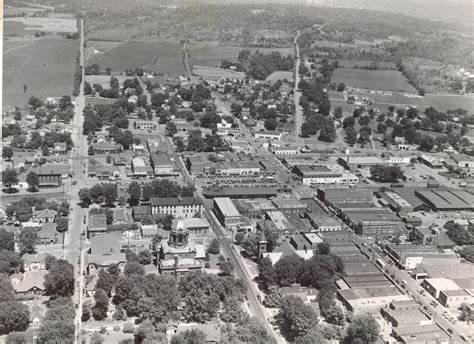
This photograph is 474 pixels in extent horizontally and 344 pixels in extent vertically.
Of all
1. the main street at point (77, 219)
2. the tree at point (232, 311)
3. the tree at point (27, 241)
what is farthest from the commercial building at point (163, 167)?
the tree at point (232, 311)

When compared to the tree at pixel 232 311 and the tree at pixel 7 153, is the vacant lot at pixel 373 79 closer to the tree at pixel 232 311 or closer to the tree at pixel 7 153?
the tree at pixel 7 153

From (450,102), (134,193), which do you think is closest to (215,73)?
(450,102)

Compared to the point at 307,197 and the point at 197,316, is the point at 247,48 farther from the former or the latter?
the point at 197,316

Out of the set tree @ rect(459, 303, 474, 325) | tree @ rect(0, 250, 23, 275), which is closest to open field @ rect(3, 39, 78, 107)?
tree @ rect(0, 250, 23, 275)

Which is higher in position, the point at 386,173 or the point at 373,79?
the point at 373,79

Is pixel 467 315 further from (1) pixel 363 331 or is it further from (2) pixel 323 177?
(2) pixel 323 177
